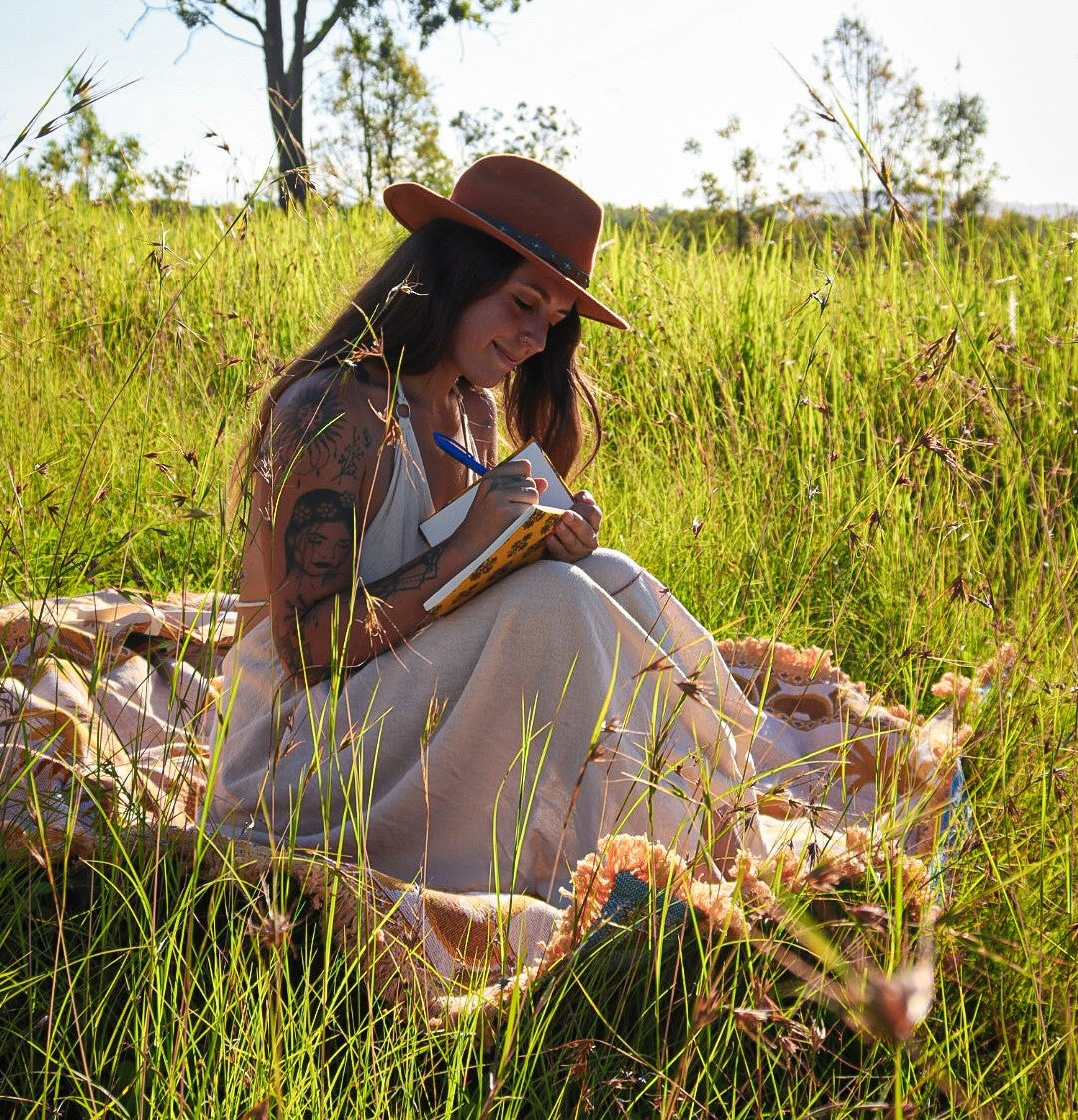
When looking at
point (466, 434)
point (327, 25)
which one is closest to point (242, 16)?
point (327, 25)

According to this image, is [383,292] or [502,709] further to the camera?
[383,292]

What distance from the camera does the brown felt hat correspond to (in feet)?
8.98

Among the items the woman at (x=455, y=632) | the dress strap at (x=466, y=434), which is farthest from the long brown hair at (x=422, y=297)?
the dress strap at (x=466, y=434)

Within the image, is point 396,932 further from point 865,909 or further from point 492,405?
point 492,405

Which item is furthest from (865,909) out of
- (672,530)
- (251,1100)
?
(672,530)

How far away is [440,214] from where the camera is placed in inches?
109

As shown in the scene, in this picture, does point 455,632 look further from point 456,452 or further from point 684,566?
point 684,566

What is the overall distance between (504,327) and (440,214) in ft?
1.08

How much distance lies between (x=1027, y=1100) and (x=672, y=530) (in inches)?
91.2

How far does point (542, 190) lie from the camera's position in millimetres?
2762

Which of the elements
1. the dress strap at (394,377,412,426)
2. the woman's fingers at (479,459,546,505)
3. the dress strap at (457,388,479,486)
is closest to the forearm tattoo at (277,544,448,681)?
the woman's fingers at (479,459,546,505)

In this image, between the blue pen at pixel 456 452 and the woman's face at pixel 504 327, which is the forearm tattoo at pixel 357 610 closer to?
the blue pen at pixel 456 452

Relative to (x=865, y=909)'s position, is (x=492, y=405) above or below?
above

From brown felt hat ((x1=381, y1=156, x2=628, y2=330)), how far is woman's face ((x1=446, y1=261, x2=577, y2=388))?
6 cm
